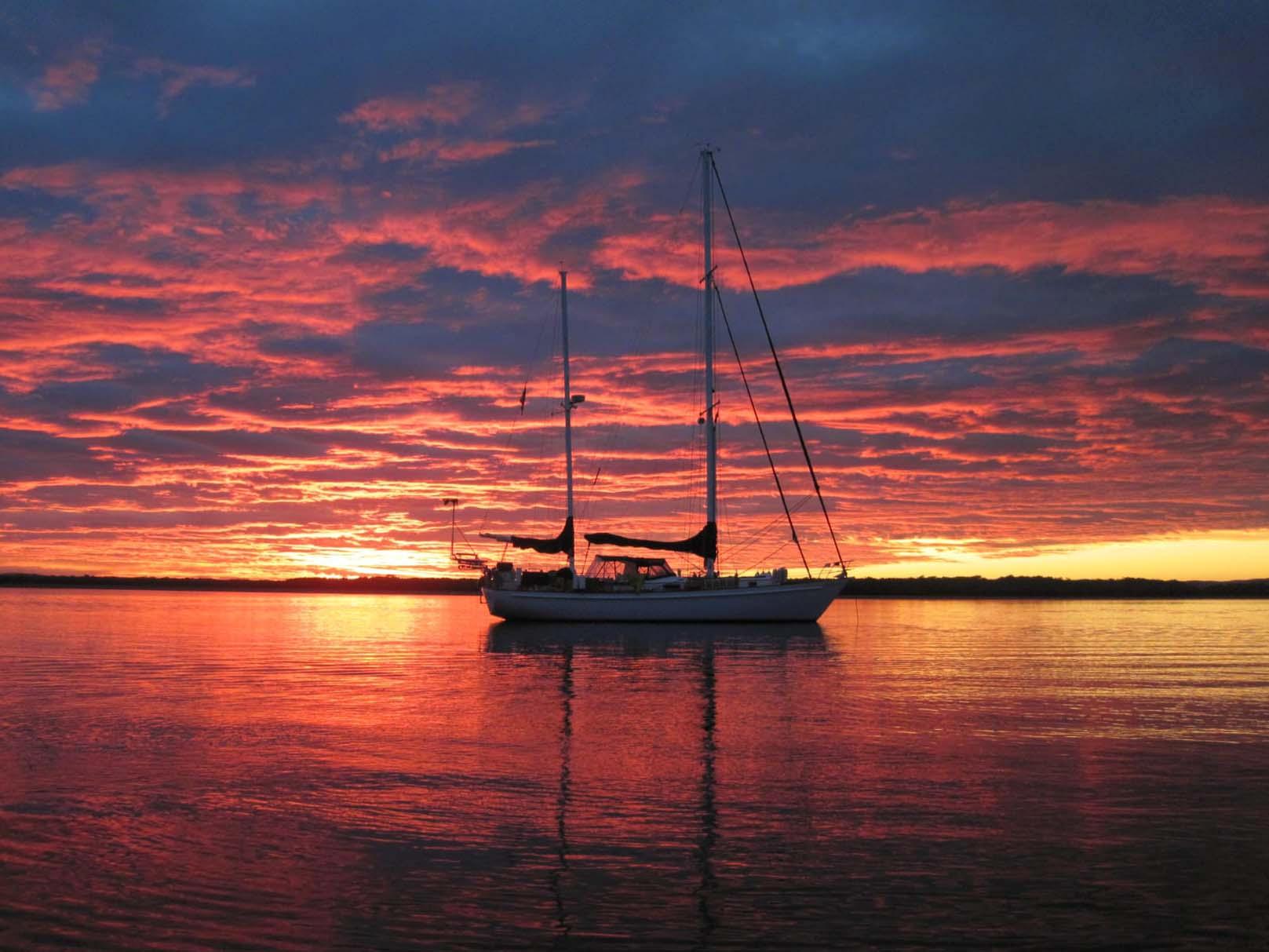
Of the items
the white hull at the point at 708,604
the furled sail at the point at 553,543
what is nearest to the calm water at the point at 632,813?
the white hull at the point at 708,604

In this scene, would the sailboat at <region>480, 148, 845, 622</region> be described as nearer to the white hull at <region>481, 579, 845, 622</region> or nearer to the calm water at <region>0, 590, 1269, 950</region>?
the white hull at <region>481, 579, 845, 622</region>

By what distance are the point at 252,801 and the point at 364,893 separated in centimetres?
502

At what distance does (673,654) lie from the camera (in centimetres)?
4562

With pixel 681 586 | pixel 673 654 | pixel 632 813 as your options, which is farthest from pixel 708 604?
pixel 632 813

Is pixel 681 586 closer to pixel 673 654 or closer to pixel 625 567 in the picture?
pixel 625 567

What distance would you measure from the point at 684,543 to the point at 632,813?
170 ft

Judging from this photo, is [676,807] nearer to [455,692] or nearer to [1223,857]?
[1223,857]

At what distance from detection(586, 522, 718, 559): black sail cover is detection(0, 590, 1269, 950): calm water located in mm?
31883

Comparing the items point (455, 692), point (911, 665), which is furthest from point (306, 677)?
point (911, 665)

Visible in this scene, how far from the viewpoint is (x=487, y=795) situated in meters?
15.1

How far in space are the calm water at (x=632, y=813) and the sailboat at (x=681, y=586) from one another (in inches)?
1236

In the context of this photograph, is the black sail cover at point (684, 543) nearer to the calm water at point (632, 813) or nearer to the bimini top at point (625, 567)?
the bimini top at point (625, 567)

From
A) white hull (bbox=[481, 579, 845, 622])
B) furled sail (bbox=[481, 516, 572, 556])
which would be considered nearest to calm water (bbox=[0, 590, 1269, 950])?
white hull (bbox=[481, 579, 845, 622])

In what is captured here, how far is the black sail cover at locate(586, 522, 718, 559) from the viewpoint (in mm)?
64625
